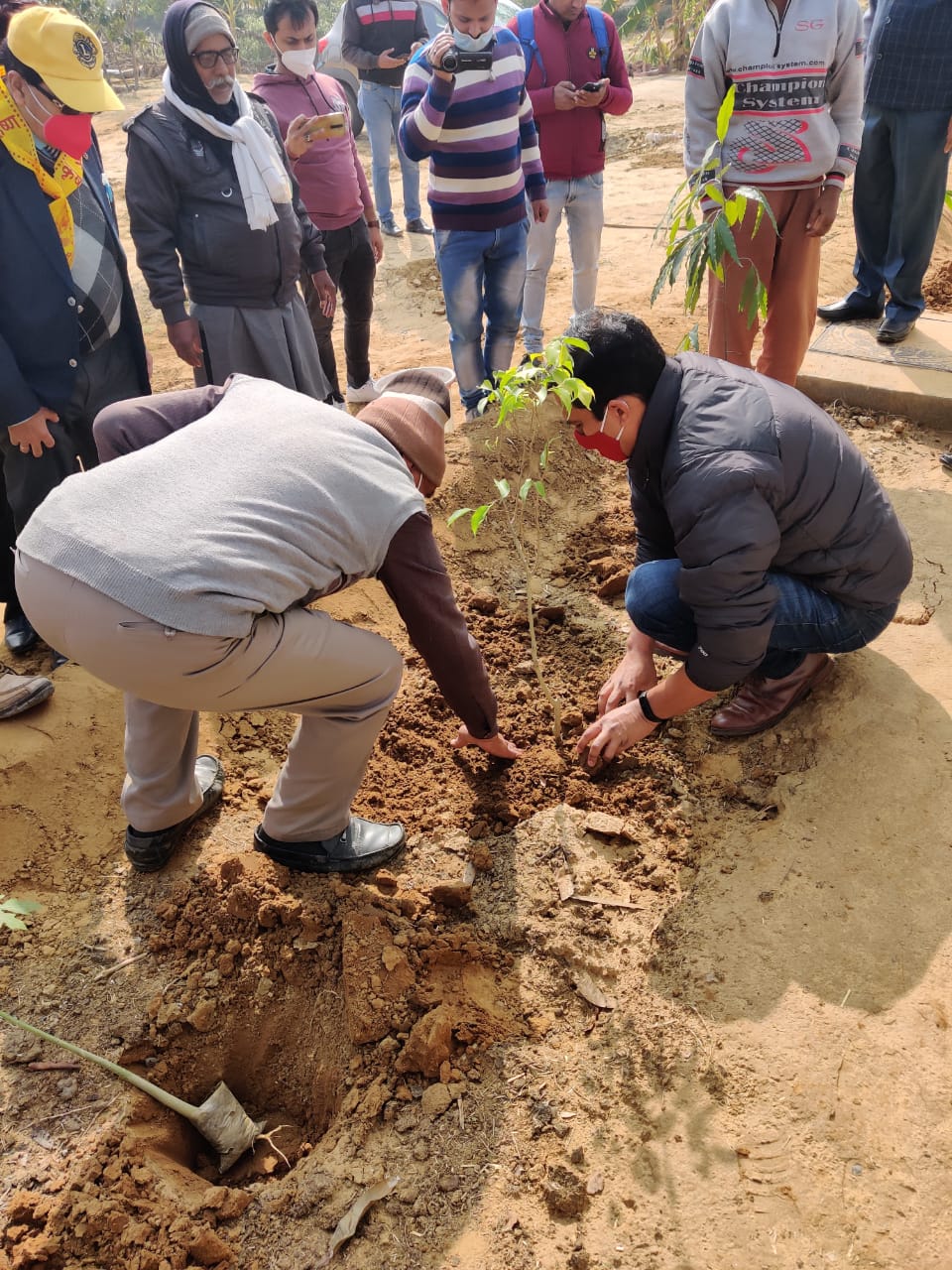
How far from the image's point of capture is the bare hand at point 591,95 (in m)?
4.11

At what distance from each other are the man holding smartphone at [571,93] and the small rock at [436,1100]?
3865mm

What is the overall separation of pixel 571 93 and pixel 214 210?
78.8 inches

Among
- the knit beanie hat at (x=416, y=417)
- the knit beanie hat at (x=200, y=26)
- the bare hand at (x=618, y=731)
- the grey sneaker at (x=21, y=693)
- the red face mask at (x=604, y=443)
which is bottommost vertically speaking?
the grey sneaker at (x=21, y=693)

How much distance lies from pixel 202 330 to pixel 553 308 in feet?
10.5

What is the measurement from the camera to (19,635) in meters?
3.14

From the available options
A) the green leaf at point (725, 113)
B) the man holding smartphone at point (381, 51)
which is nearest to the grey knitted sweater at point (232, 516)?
the green leaf at point (725, 113)

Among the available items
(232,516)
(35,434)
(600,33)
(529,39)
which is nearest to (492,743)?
(232,516)

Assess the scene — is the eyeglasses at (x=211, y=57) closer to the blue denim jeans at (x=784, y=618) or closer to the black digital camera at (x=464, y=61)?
the black digital camera at (x=464, y=61)

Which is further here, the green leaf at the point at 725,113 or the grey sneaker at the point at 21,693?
the grey sneaker at the point at 21,693

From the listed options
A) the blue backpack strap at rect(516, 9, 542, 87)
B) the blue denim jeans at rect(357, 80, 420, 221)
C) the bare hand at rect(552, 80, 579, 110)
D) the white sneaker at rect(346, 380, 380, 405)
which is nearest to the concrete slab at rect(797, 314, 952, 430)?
the bare hand at rect(552, 80, 579, 110)

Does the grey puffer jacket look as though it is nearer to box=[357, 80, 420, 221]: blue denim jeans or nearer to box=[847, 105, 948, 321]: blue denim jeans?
box=[847, 105, 948, 321]: blue denim jeans

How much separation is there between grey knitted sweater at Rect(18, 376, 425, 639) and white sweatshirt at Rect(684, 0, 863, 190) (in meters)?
2.43

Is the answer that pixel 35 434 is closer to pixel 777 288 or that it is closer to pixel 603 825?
pixel 603 825

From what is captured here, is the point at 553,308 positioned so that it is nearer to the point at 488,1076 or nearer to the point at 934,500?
the point at 934,500
